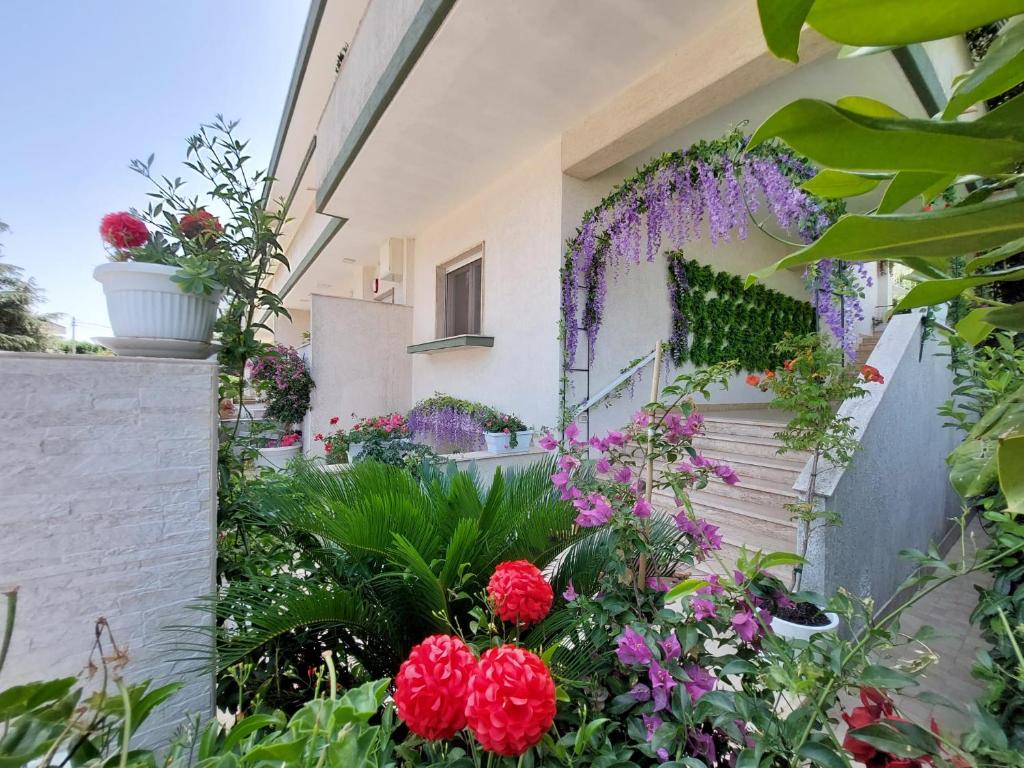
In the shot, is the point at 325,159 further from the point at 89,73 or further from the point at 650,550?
the point at 650,550

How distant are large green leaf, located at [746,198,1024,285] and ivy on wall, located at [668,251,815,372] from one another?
177 inches

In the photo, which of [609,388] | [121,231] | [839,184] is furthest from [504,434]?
[839,184]

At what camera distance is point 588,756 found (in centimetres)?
74

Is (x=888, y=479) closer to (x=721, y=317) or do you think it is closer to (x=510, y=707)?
(x=510, y=707)

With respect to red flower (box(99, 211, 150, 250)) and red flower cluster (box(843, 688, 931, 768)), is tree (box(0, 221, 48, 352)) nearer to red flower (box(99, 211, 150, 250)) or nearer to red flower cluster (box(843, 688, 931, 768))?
red flower (box(99, 211, 150, 250))

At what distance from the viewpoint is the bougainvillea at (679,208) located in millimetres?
2924

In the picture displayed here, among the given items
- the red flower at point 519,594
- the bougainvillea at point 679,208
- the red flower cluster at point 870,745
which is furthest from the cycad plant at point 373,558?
the bougainvillea at point 679,208

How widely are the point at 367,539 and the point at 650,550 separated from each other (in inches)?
28.0

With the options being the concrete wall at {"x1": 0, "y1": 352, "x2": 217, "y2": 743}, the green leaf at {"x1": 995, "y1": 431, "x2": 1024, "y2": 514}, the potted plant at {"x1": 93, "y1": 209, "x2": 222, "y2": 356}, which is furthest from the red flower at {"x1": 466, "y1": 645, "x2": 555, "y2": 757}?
the potted plant at {"x1": 93, "y1": 209, "x2": 222, "y2": 356}

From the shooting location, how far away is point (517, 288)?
14.1 feet

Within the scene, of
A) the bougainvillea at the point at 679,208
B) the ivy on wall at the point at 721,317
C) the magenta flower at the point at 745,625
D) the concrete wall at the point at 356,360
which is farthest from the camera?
the concrete wall at the point at 356,360

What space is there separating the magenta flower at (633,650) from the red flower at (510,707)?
0.35m

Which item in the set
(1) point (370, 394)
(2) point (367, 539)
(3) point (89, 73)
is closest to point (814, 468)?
(2) point (367, 539)

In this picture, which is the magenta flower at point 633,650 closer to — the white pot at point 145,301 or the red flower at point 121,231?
the white pot at point 145,301
